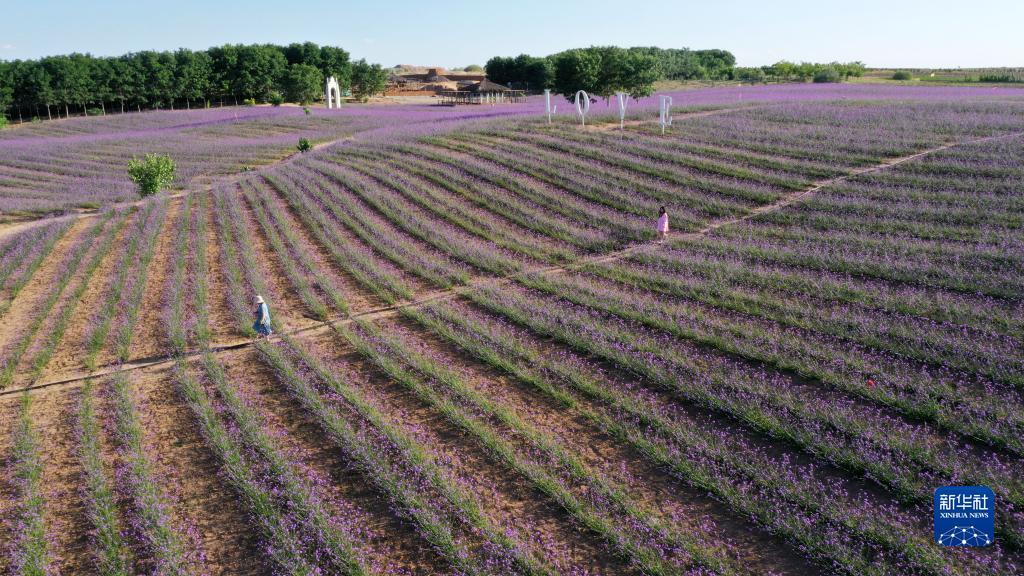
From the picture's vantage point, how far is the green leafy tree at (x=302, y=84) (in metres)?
84.2

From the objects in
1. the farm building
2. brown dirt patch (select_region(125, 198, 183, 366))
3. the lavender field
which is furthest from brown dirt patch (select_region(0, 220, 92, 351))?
the farm building

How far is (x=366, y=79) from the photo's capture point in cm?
9588

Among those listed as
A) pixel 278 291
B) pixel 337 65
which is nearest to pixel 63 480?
pixel 278 291

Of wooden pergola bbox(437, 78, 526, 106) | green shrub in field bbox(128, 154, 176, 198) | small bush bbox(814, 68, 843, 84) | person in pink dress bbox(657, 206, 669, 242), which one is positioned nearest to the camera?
person in pink dress bbox(657, 206, 669, 242)

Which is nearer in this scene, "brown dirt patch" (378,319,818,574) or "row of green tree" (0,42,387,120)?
"brown dirt patch" (378,319,818,574)

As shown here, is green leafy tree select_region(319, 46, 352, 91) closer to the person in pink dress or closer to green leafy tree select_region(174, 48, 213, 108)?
green leafy tree select_region(174, 48, 213, 108)

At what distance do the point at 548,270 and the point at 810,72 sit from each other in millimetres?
79738

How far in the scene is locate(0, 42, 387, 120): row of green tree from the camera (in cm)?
7538

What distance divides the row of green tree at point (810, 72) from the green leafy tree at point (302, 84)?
64.2 meters

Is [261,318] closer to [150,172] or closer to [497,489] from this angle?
[497,489]

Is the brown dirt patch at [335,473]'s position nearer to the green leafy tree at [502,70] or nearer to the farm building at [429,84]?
the farm building at [429,84]

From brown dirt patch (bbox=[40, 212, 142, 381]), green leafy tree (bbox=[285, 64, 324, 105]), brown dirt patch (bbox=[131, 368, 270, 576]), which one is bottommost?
brown dirt patch (bbox=[131, 368, 270, 576])

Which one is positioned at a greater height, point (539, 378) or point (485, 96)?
point (485, 96)

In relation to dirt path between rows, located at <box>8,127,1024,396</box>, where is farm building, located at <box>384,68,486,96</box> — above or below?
above
